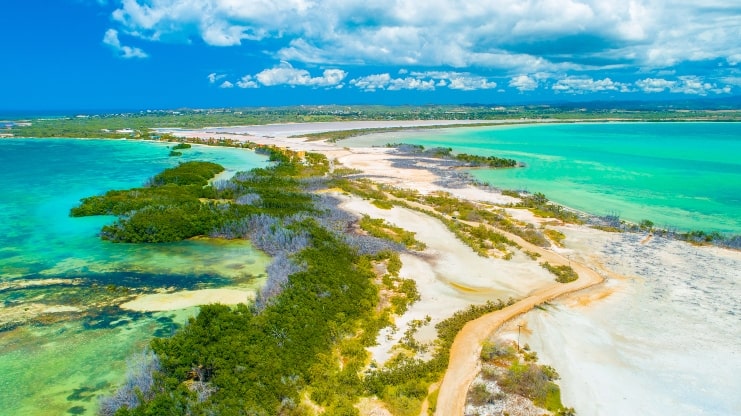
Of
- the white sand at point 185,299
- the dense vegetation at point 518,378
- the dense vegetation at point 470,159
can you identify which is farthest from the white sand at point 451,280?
the dense vegetation at point 470,159

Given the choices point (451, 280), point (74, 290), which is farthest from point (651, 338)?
point (74, 290)

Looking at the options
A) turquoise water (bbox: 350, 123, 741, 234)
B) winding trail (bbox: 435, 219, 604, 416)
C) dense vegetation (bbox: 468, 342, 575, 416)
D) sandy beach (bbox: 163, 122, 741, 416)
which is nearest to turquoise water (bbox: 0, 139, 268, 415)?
sandy beach (bbox: 163, 122, 741, 416)

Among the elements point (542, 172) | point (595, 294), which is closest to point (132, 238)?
point (595, 294)

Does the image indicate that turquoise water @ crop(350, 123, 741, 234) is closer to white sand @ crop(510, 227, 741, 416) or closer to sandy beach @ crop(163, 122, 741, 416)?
sandy beach @ crop(163, 122, 741, 416)

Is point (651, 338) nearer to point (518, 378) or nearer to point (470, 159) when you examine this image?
point (518, 378)

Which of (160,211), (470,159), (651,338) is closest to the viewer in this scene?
(651,338)

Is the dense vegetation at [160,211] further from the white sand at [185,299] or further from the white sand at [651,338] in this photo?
the white sand at [651,338]

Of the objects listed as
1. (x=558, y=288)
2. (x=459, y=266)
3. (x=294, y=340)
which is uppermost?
(x=294, y=340)
